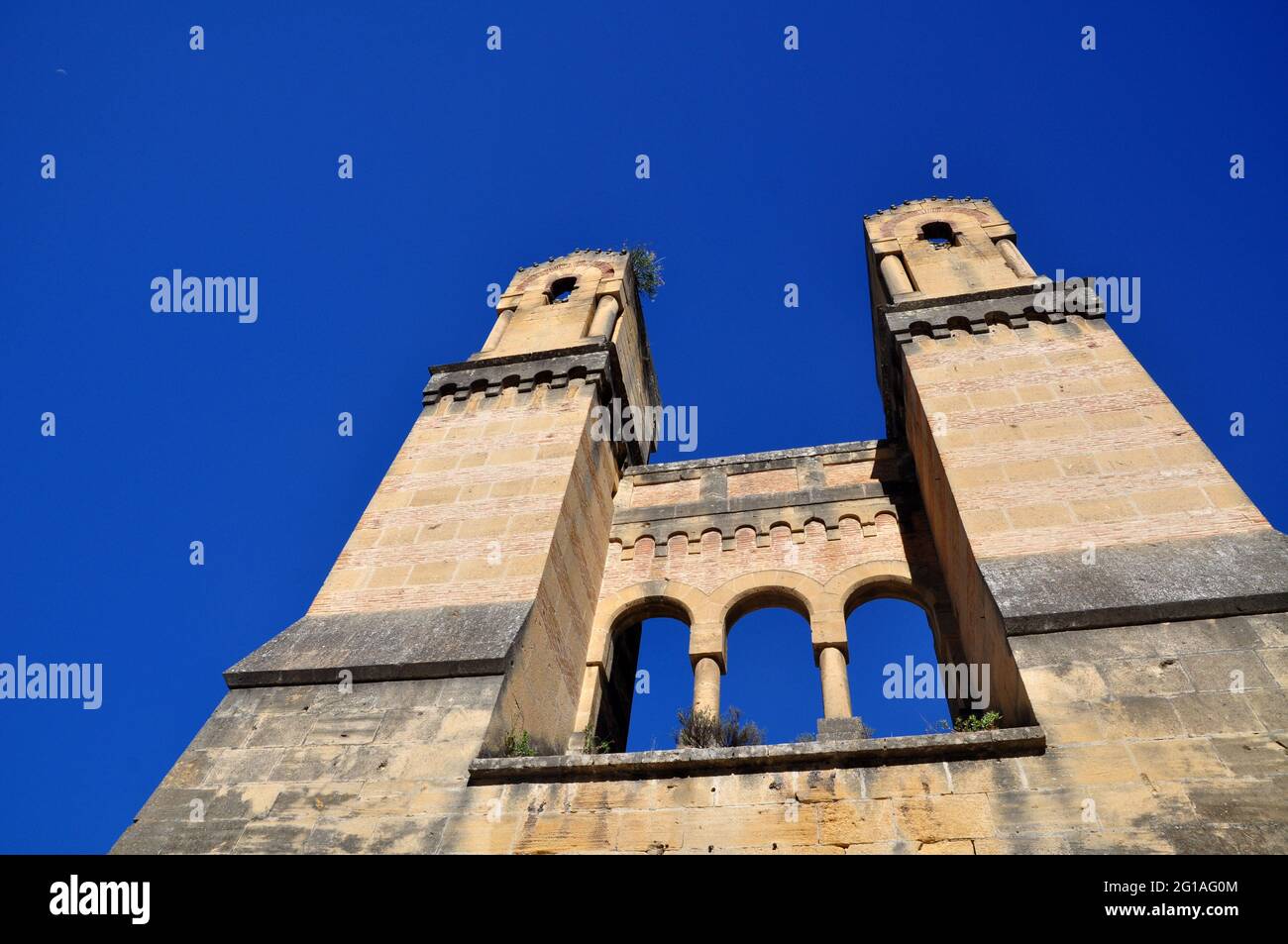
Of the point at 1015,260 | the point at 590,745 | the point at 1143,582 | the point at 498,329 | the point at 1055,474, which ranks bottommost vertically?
the point at 590,745

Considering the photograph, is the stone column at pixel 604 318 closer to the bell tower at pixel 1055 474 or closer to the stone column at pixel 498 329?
the stone column at pixel 498 329

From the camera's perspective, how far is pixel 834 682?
30.5ft

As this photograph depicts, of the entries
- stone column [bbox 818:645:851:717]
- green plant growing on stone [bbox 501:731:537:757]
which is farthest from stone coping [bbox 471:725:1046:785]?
stone column [bbox 818:645:851:717]

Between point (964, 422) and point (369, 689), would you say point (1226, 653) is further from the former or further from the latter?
point (369, 689)

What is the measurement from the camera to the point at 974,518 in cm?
798

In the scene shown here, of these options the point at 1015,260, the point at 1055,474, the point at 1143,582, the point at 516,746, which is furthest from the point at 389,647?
the point at 1015,260

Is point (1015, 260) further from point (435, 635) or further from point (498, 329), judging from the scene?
point (435, 635)

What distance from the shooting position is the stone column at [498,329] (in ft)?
45.1

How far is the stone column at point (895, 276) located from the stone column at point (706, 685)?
6.38 m

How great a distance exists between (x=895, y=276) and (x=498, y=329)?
6384 millimetres

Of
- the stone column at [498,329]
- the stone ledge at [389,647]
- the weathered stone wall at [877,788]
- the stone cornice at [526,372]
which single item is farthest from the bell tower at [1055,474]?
the stone column at [498,329]
